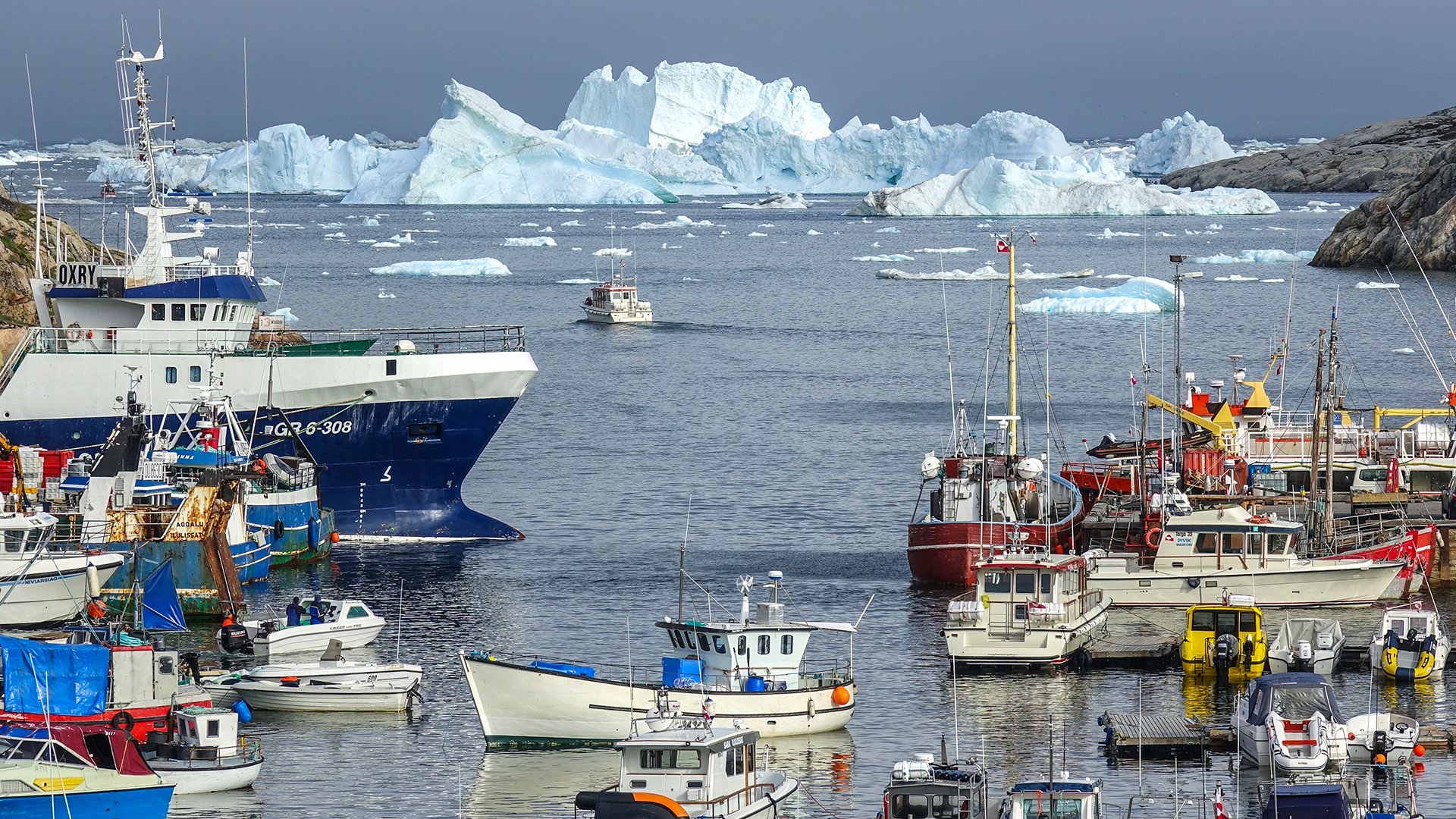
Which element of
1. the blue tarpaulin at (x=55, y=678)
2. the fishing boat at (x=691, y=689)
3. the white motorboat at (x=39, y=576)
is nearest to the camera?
the blue tarpaulin at (x=55, y=678)

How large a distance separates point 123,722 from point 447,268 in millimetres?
95042

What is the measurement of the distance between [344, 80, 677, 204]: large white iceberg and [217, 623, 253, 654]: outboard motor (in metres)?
133

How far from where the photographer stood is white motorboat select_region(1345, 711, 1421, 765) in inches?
944

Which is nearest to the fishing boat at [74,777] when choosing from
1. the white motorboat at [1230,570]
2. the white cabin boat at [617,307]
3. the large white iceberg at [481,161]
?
the white motorboat at [1230,570]

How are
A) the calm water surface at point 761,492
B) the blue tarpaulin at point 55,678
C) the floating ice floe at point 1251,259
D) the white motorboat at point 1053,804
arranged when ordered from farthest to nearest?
the floating ice floe at point 1251,259, the calm water surface at point 761,492, the blue tarpaulin at point 55,678, the white motorboat at point 1053,804

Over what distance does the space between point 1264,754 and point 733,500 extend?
24828 mm

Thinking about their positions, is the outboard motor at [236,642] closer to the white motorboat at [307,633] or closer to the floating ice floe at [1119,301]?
the white motorboat at [307,633]

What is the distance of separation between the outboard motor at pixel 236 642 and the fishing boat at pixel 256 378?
10.3m

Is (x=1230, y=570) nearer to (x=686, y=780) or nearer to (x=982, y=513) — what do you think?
(x=982, y=513)

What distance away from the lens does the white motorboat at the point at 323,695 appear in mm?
28156

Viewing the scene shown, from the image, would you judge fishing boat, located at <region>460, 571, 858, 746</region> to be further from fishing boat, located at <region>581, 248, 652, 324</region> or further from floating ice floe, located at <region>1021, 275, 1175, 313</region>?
fishing boat, located at <region>581, 248, 652, 324</region>

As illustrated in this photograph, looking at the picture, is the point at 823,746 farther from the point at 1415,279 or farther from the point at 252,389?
the point at 1415,279

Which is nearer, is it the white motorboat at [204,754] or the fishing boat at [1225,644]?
the white motorboat at [204,754]

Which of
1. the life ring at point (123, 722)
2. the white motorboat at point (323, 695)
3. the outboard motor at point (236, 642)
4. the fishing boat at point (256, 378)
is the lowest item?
the white motorboat at point (323, 695)
